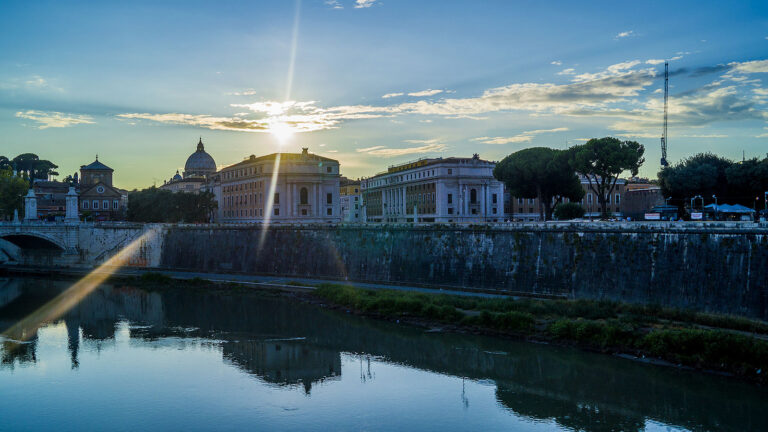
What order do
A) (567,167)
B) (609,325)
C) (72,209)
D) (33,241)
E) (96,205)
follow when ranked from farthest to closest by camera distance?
(96,205)
(72,209)
(33,241)
(567,167)
(609,325)

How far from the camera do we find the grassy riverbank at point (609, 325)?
75.2ft

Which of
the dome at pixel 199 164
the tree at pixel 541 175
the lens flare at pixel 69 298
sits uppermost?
the dome at pixel 199 164

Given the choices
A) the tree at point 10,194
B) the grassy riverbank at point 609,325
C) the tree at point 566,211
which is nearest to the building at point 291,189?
the tree at point 10,194

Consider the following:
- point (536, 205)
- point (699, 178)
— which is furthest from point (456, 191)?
point (699, 178)

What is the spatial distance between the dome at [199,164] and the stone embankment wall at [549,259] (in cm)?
8663

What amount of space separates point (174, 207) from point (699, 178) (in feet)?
193

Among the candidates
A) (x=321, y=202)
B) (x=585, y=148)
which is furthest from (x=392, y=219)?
(x=585, y=148)

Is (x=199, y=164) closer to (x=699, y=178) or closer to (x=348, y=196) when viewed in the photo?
(x=348, y=196)

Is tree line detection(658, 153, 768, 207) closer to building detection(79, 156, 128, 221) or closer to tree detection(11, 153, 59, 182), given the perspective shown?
building detection(79, 156, 128, 221)

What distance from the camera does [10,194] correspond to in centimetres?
8062

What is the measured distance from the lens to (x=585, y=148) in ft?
174

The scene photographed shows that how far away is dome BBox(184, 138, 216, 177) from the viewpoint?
139625mm

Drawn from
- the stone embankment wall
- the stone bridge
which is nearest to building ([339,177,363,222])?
the stone bridge

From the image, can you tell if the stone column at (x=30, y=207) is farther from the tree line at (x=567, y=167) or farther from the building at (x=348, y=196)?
the building at (x=348, y=196)
